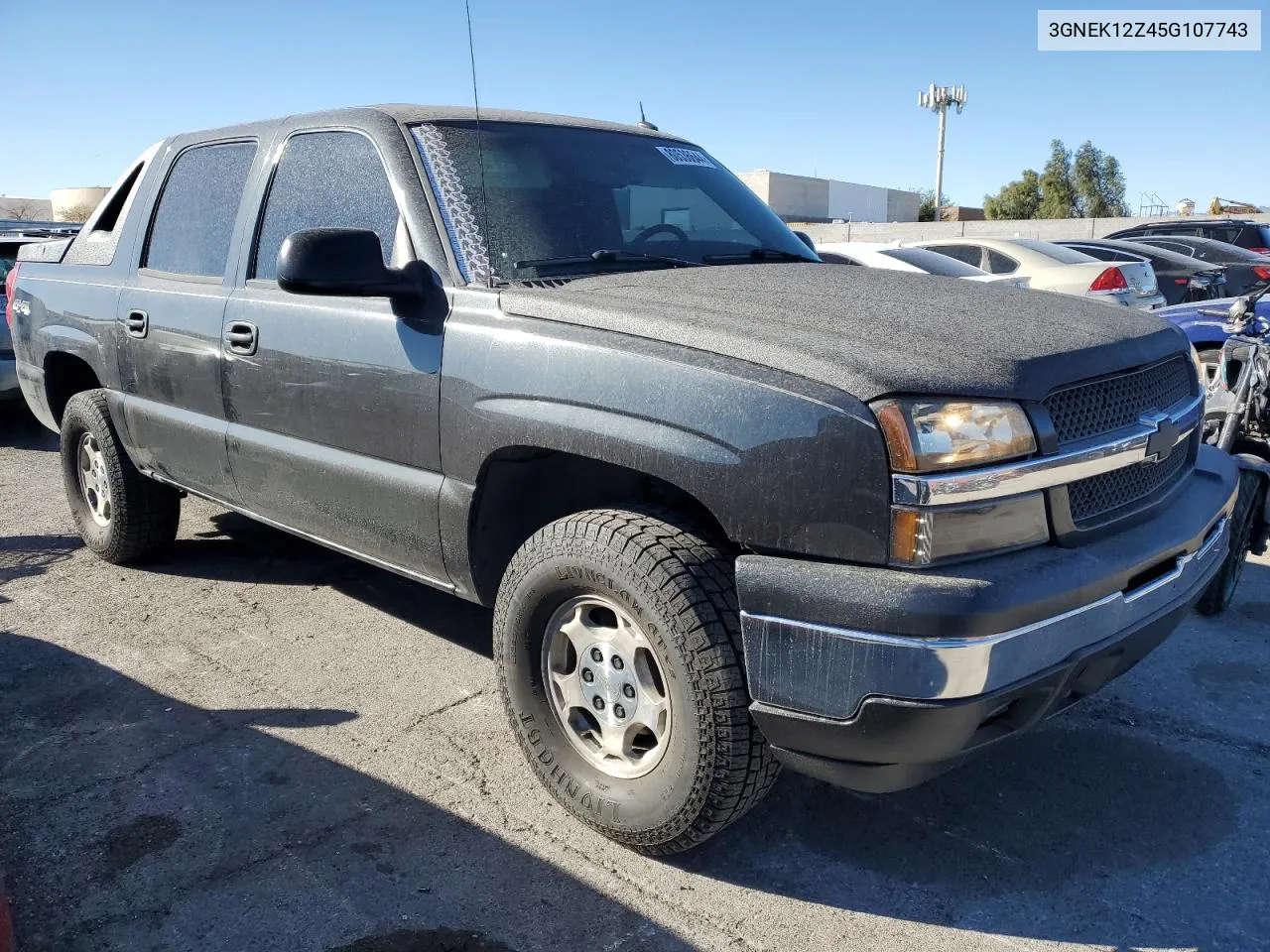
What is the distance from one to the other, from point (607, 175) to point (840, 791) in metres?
2.09

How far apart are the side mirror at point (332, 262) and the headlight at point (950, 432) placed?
59.1 inches

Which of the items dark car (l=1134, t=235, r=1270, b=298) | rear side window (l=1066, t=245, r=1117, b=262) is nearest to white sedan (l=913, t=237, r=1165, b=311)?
rear side window (l=1066, t=245, r=1117, b=262)

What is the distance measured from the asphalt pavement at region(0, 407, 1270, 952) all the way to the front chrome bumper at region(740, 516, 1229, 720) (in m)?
0.64

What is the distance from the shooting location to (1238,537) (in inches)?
169

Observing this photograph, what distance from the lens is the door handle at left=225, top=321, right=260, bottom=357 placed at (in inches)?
143

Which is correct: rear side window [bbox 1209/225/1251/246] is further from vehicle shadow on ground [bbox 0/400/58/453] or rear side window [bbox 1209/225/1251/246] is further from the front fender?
the front fender

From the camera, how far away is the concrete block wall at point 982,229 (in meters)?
28.7

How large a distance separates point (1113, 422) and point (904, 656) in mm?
889

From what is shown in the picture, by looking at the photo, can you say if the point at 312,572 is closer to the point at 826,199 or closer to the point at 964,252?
the point at 964,252

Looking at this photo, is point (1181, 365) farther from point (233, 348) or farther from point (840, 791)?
point (233, 348)

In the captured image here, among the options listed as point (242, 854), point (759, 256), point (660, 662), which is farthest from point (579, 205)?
point (242, 854)

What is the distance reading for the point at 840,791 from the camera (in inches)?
121

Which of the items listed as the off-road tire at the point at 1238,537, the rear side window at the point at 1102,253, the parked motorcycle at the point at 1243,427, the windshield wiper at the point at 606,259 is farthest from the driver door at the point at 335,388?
the rear side window at the point at 1102,253

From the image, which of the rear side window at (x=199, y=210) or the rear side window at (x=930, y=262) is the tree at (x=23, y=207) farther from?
the rear side window at (x=199, y=210)
